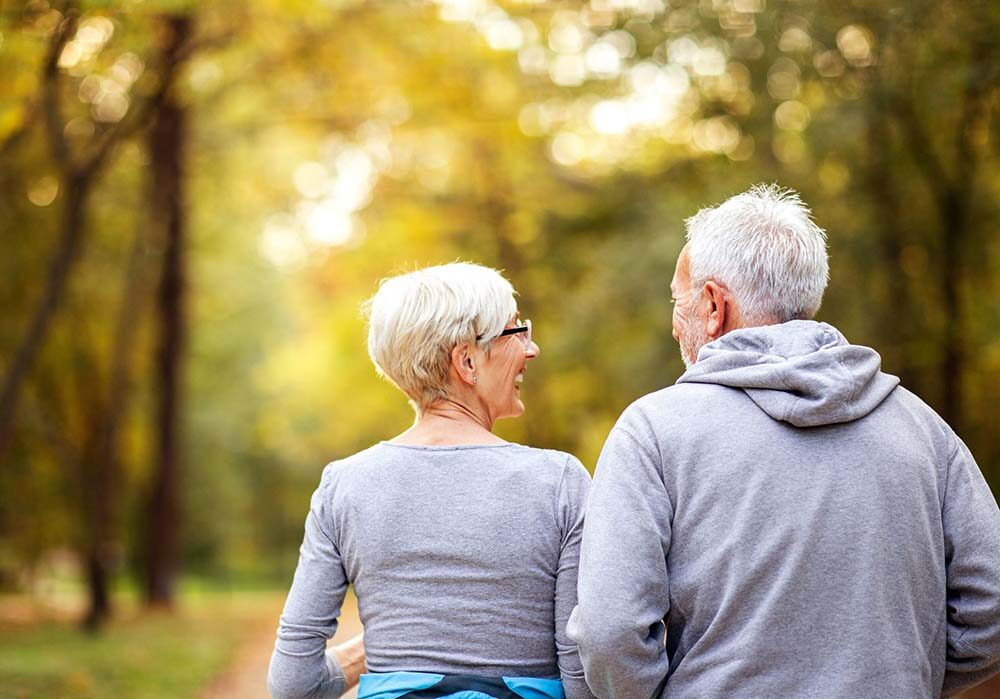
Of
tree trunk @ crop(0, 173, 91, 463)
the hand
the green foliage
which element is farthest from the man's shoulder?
tree trunk @ crop(0, 173, 91, 463)

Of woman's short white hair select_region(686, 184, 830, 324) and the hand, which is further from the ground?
woman's short white hair select_region(686, 184, 830, 324)

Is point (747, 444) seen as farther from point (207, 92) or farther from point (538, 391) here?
point (538, 391)

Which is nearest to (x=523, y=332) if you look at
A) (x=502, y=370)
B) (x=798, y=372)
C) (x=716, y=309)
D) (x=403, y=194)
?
(x=502, y=370)

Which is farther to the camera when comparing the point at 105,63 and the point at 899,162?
the point at 899,162

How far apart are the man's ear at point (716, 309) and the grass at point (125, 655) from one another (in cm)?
719

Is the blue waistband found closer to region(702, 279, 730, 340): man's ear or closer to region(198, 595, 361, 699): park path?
region(702, 279, 730, 340): man's ear

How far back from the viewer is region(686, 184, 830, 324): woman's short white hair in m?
2.49

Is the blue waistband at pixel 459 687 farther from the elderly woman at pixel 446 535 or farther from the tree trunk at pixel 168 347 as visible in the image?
the tree trunk at pixel 168 347

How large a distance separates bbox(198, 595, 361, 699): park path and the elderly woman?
533 centimetres

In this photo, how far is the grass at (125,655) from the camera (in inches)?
362

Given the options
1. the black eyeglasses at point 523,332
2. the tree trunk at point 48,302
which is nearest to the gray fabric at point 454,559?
the black eyeglasses at point 523,332

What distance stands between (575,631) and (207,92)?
12361mm

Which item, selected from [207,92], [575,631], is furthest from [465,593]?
[207,92]

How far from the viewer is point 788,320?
2512 millimetres
